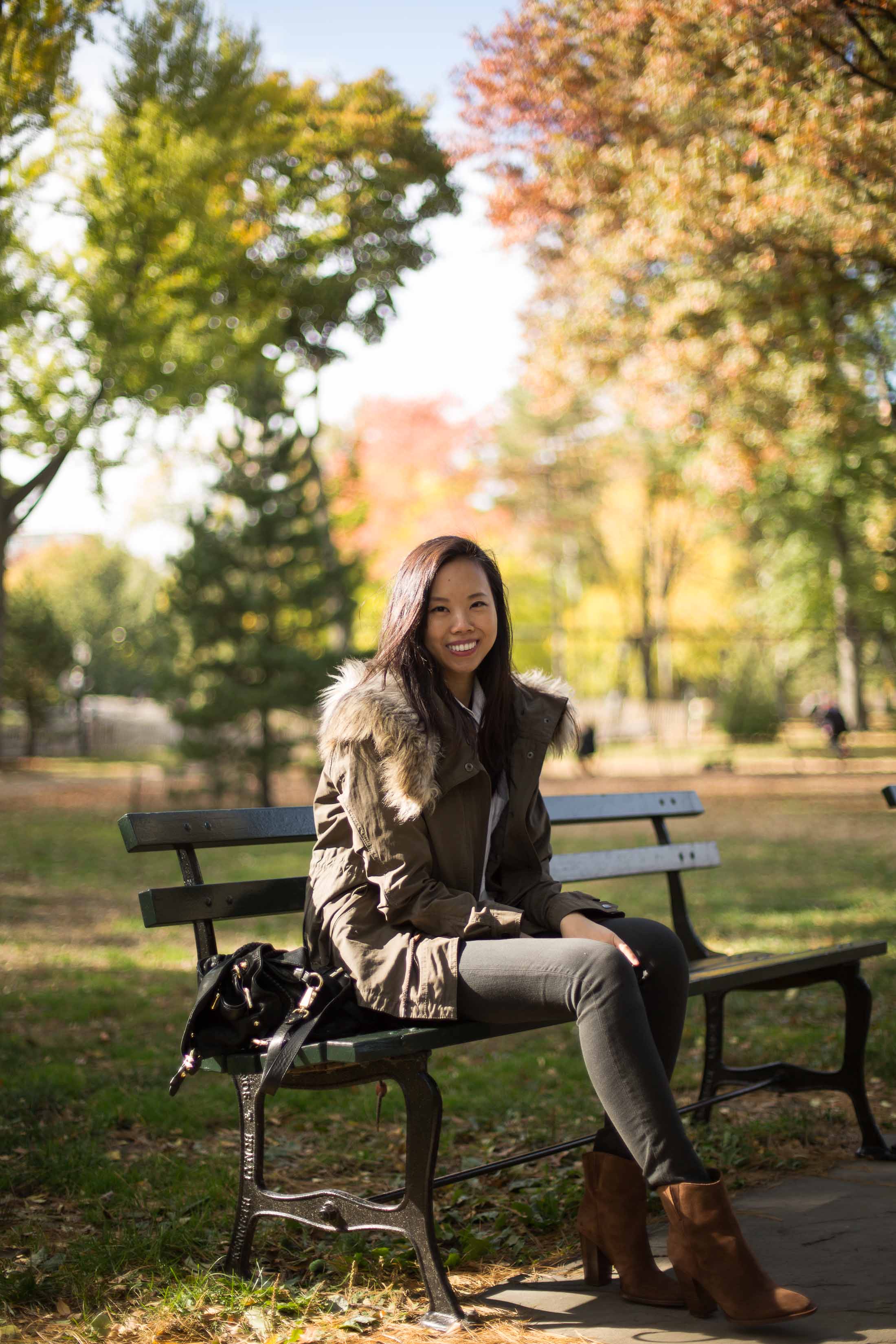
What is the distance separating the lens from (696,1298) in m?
2.58

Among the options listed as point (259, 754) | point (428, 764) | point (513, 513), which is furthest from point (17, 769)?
point (428, 764)

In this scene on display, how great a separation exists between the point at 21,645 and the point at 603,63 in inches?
1036

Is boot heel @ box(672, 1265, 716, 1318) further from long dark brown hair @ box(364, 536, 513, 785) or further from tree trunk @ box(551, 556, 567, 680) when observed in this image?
tree trunk @ box(551, 556, 567, 680)

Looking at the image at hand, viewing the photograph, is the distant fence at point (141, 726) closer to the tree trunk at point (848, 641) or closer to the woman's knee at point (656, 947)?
the tree trunk at point (848, 641)

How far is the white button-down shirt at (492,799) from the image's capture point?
3.10 metres

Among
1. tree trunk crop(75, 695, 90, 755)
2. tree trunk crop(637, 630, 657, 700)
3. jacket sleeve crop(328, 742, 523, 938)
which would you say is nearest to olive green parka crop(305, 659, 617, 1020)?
jacket sleeve crop(328, 742, 523, 938)

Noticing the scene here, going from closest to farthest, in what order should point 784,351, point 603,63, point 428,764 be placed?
point 428,764, point 603,63, point 784,351

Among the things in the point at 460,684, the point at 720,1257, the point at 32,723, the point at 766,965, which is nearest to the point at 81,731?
the point at 32,723

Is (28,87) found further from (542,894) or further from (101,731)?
(101,731)

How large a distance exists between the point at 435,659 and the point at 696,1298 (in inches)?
61.6

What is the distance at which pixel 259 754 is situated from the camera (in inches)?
700

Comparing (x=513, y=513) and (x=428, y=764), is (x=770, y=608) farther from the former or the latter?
(x=428, y=764)

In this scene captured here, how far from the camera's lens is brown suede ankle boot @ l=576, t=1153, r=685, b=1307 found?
8.81ft

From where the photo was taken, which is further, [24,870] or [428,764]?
[24,870]
